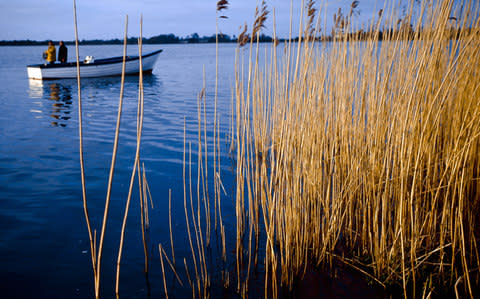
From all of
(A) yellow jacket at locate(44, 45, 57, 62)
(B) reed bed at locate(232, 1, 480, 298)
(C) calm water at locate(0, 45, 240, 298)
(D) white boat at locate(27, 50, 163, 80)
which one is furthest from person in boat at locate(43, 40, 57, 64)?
(B) reed bed at locate(232, 1, 480, 298)

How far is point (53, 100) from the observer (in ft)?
34.2

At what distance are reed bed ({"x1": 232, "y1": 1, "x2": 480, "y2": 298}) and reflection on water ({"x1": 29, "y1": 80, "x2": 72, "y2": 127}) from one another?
6754 mm

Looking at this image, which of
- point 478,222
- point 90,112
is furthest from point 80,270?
point 90,112

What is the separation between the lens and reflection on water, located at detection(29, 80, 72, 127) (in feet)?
26.5

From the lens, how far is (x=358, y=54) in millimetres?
2410

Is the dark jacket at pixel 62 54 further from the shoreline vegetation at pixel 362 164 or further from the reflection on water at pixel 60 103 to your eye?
the shoreline vegetation at pixel 362 164

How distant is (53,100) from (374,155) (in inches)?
436

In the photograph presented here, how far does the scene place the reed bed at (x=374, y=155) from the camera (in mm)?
1689

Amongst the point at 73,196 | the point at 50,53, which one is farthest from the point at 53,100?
the point at 73,196

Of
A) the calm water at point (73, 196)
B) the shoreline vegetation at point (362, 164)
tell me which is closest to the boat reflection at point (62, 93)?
the calm water at point (73, 196)

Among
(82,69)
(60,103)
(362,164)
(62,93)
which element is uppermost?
(82,69)

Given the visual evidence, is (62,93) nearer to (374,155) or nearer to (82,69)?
(82,69)

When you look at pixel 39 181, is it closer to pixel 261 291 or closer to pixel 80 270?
pixel 80 270

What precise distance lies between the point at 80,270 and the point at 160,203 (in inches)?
49.1
